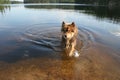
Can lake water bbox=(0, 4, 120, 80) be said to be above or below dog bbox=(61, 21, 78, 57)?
below

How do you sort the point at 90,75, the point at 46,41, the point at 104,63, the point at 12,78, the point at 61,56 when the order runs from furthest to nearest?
the point at 46,41 → the point at 61,56 → the point at 104,63 → the point at 90,75 → the point at 12,78

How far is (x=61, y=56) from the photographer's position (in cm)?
1034

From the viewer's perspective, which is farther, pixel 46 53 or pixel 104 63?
pixel 46 53

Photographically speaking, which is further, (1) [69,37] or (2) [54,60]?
(1) [69,37]

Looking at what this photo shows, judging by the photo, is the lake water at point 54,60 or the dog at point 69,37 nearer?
the lake water at point 54,60

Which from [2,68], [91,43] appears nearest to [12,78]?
[2,68]

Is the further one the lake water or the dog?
the dog

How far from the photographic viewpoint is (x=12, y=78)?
296 inches

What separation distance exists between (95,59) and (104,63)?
664 mm

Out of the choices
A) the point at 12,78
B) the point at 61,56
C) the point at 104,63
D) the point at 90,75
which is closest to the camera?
the point at 12,78

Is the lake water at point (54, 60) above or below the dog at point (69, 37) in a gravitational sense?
below

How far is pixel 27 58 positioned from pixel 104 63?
3.70 m

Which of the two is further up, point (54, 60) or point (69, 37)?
point (69, 37)

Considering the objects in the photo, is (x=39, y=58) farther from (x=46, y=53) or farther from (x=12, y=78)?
(x=12, y=78)
